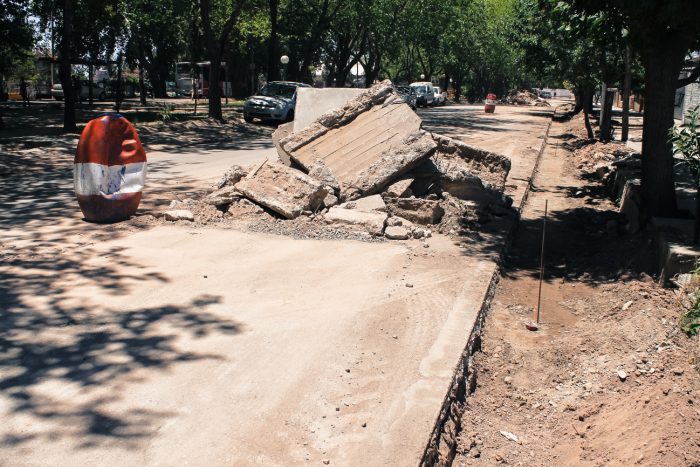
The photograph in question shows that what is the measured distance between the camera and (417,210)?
371 inches

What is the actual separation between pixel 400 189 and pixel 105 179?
3780mm

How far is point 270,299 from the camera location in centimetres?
636

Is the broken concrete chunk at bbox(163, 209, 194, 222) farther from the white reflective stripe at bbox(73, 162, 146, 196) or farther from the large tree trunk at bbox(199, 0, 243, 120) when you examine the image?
the large tree trunk at bbox(199, 0, 243, 120)

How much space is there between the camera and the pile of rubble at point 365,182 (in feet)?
30.6

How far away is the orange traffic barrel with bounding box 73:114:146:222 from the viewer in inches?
344

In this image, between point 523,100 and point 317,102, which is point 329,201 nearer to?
point 317,102

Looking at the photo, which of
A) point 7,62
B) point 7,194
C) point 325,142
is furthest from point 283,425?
point 7,62

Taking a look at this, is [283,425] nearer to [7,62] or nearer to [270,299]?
[270,299]

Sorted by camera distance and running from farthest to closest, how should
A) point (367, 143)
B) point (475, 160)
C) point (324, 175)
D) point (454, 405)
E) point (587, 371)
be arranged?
1. point (475, 160)
2. point (367, 143)
3. point (324, 175)
4. point (587, 371)
5. point (454, 405)

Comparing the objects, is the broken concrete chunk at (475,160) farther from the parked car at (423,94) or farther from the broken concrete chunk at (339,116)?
the parked car at (423,94)

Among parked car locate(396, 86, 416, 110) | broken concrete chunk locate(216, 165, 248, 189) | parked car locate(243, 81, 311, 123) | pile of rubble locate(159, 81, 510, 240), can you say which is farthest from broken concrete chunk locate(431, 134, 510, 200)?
parked car locate(396, 86, 416, 110)

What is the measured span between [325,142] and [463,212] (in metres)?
2.38

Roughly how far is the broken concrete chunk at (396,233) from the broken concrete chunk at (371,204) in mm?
655

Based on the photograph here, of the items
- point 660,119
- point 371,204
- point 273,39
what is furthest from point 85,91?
point 660,119
